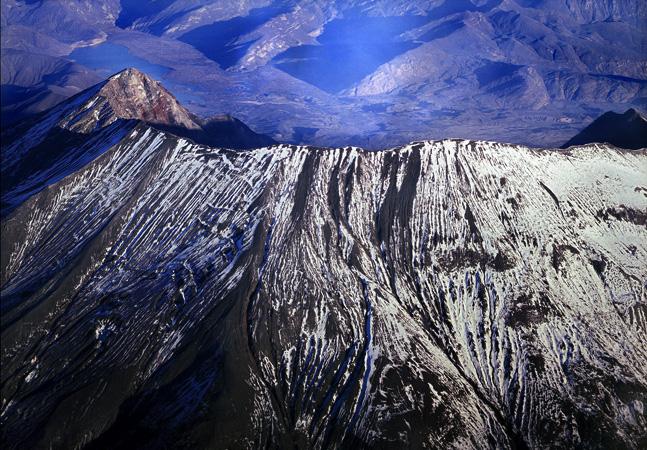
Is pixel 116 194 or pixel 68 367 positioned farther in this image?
pixel 116 194

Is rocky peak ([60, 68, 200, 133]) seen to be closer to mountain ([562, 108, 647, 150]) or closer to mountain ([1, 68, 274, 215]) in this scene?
mountain ([1, 68, 274, 215])

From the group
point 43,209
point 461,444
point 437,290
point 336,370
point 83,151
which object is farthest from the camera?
point 83,151

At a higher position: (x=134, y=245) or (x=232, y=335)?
(x=134, y=245)

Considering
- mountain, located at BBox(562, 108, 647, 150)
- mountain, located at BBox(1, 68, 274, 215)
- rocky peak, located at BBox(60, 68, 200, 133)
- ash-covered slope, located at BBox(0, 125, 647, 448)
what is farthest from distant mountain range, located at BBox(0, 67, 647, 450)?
mountain, located at BBox(562, 108, 647, 150)

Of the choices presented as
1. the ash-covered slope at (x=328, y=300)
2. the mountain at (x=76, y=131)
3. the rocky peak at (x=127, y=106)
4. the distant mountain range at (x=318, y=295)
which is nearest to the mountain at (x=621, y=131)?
the distant mountain range at (x=318, y=295)

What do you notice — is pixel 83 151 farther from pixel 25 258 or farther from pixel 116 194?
pixel 25 258

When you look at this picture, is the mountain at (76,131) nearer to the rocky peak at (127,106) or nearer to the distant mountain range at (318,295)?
the rocky peak at (127,106)

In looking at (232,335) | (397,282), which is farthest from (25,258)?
(397,282)
